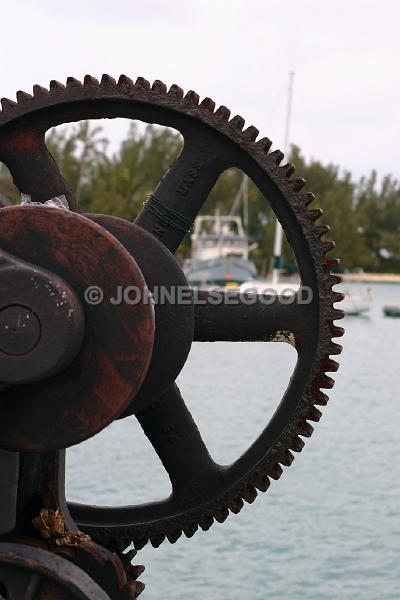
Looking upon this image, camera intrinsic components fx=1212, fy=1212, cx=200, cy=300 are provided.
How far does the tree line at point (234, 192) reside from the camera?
233 ft

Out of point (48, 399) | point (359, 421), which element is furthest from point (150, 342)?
point (359, 421)

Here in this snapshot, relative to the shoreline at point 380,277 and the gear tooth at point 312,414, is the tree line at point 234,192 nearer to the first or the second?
the shoreline at point 380,277

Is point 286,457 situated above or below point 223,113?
below

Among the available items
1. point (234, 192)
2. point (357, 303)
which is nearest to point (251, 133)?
point (357, 303)

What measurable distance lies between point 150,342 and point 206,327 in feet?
3.67

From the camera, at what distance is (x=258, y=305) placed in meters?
5.53

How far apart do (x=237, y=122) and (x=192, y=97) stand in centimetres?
23

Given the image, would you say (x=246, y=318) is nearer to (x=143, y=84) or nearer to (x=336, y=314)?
(x=336, y=314)

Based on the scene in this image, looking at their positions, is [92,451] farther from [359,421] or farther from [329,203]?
[329,203]

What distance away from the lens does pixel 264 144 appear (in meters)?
5.23

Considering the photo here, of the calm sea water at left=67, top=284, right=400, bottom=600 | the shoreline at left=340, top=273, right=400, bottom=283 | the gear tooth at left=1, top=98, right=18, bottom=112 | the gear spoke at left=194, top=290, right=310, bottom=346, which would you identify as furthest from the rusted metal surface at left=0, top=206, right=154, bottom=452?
the shoreline at left=340, top=273, right=400, bottom=283

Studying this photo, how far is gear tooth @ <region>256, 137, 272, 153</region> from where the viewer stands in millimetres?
5230

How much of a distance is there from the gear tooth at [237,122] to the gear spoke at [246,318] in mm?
744

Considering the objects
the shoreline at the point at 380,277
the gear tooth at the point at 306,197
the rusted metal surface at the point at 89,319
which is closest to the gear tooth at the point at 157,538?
the rusted metal surface at the point at 89,319
